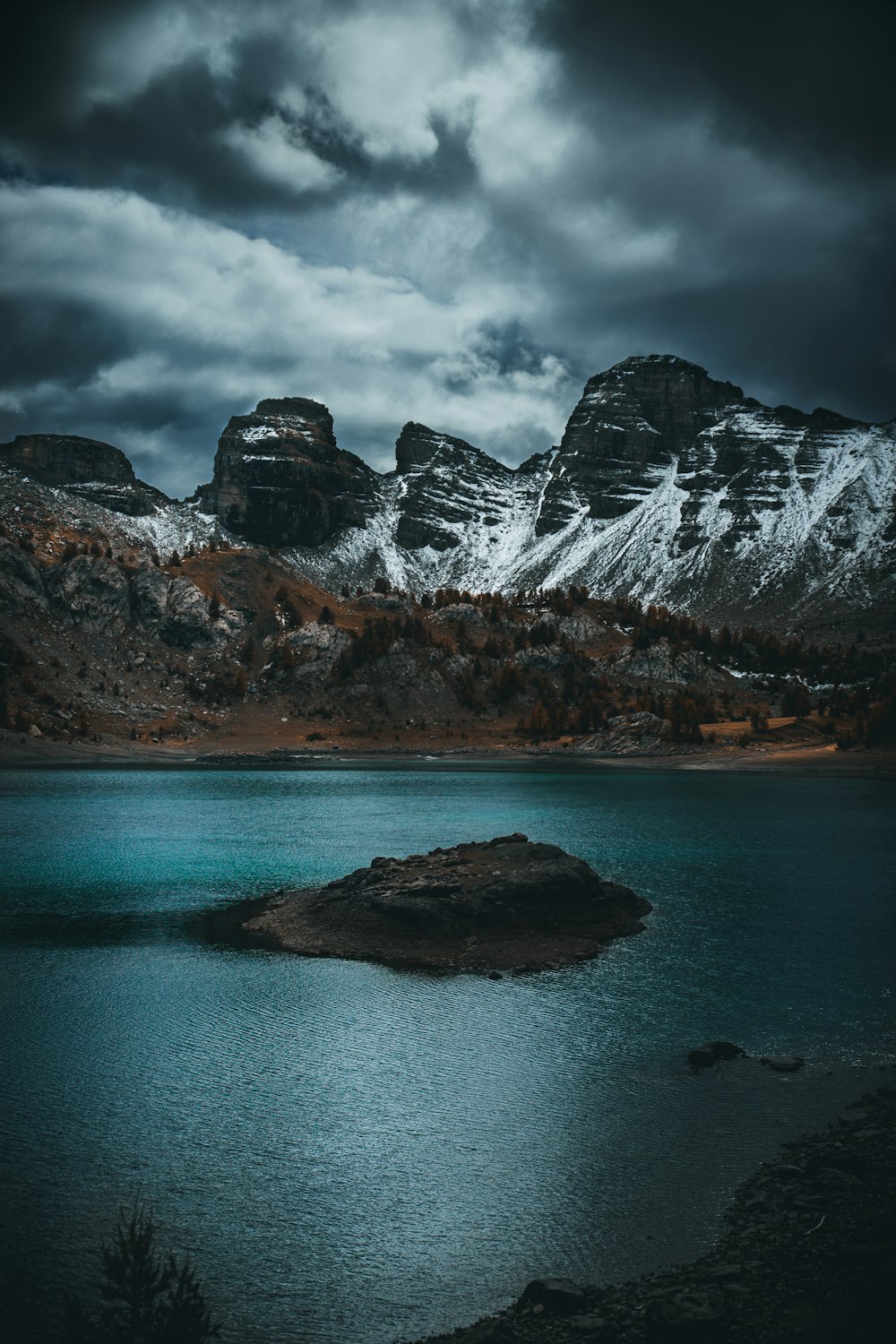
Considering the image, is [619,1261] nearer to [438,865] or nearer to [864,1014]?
[864,1014]

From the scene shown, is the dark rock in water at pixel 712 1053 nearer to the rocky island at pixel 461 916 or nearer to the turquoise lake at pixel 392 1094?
the turquoise lake at pixel 392 1094

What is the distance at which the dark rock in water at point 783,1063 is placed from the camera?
2930 centimetres

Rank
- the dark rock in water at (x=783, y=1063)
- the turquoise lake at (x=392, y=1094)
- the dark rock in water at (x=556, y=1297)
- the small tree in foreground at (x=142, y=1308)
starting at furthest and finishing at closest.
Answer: the dark rock in water at (x=783, y=1063) → the turquoise lake at (x=392, y=1094) → the dark rock in water at (x=556, y=1297) → the small tree in foreground at (x=142, y=1308)

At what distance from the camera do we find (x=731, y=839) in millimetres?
87188

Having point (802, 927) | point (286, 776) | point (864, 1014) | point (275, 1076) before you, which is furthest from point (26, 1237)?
point (286, 776)

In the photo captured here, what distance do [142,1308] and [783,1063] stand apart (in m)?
21.6

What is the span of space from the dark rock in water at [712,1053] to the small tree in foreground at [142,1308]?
18.3 m

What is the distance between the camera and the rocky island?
44062 millimetres

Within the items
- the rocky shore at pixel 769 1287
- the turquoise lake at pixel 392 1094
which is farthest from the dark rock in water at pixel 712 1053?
the rocky shore at pixel 769 1287

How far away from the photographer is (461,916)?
152ft

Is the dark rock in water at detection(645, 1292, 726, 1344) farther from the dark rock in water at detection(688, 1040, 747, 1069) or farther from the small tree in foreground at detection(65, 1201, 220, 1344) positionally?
the dark rock in water at detection(688, 1040, 747, 1069)

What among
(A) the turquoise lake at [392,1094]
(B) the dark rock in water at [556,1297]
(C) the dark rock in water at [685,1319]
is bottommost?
(A) the turquoise lake at [392,1094]

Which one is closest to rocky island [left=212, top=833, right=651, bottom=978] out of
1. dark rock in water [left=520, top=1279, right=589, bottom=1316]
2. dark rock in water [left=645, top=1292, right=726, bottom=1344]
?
dark rock in water [left=520, top=1279, right=589, bottom=1316]

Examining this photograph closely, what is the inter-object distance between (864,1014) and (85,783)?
455 ft
